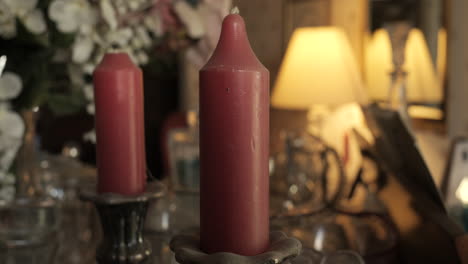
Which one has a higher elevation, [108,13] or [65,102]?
[108,13]

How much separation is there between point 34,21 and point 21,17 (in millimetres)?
→ 15

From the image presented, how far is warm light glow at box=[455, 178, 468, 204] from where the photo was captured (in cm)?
71

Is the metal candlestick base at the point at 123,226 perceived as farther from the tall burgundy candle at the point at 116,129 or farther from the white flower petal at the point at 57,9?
the white flower petal at the point at 57,9

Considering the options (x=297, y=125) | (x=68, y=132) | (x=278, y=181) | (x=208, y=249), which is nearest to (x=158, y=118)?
(x=68, y=132)

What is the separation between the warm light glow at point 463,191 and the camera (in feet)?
2.33

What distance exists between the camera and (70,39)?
65cm

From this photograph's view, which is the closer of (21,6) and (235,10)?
(235,10)

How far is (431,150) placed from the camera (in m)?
0.86

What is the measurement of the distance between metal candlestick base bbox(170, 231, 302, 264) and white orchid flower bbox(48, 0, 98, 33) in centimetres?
38

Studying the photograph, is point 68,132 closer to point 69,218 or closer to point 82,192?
point 69,218

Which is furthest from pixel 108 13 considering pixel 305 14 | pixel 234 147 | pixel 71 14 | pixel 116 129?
pixel 305 14

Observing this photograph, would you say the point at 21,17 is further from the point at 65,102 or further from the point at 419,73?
the point at 419,73

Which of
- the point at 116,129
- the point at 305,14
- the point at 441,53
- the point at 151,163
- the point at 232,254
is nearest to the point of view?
the point at 232,254

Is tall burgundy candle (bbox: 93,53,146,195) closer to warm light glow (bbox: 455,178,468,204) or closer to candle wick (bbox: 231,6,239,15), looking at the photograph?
candle wick (bbox: 231,6,239,15)
